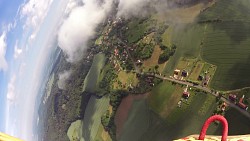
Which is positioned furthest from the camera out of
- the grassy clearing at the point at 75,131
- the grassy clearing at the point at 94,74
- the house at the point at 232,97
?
the grassy clearing at the point at 94,74

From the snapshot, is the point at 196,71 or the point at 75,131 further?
the point at 75,131

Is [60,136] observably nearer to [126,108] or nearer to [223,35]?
[126,108]

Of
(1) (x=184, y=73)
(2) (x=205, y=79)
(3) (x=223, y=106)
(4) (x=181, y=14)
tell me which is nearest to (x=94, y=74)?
(4) (x=181, y=14)

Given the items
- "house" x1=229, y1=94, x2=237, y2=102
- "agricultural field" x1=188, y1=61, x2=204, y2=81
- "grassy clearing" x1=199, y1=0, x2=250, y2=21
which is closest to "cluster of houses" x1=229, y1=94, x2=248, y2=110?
"house" x1=229, y1=94, x2=237, y2=102

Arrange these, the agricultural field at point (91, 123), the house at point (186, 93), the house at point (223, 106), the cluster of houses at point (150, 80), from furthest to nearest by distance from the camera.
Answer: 1. the agricultural field at point (91, 123)
2. the cluster of houses at point (150, 80)
3. the house at point (186, 93)
4. the house at point (223, 106)

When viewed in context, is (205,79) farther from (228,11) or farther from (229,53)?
(228,11)

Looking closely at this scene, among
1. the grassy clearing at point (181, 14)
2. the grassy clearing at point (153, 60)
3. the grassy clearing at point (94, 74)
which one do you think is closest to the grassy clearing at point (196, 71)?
the grassy clearing at point (153, 60)

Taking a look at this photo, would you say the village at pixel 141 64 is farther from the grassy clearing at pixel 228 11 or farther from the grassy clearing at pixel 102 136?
the grassy clearing at pixel 102 136

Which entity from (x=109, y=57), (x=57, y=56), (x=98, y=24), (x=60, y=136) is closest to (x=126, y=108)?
(x=109, y=57)
